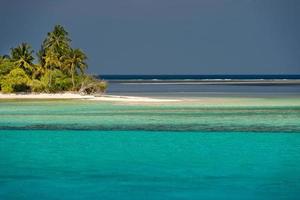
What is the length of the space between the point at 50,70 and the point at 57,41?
122 inches

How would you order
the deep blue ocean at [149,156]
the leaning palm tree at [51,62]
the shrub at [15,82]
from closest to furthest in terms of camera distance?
the deep blue ocean at [149,156] < the shrub at [15,82] < the leaning palm tree at [51,62]

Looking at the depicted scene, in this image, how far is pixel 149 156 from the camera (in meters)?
20.2

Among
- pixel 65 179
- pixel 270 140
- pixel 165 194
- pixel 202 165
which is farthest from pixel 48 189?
pixel 270 140

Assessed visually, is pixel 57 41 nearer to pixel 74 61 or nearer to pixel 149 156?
pixel 74 61

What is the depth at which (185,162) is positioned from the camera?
62.3ft

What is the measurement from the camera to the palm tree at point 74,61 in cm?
5962

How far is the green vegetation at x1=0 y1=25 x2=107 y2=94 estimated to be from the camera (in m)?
57.6

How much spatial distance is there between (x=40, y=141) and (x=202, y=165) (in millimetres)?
7492

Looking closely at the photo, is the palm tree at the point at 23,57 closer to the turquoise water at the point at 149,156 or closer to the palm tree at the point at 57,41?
the palm tree at the point at 57,41

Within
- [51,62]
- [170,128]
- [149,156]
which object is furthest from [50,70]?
[149,156]

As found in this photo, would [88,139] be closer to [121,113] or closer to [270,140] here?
[270,140]

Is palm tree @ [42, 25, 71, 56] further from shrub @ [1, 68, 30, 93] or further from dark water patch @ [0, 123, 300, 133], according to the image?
dark water patch @ [0, 123, 300, 133]

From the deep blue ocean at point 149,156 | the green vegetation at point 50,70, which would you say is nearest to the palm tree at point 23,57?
the green vegetation at point 50,70

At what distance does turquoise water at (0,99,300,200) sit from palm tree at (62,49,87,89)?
23.6 m
